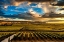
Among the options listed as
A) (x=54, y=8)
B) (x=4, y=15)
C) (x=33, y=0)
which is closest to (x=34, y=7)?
(x=33, y=0)

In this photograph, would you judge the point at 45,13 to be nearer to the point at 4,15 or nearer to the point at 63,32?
the point at 63,32

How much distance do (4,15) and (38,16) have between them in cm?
203

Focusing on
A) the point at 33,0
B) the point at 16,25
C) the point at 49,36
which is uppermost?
the point at 33,0

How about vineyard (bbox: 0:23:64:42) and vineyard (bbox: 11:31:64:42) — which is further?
vineyard (bbox: 0:23:64:42)

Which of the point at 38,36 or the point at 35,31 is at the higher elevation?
the point at 35,31

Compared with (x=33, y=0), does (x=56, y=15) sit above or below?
below

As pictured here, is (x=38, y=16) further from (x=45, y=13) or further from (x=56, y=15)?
(x=56, y=15)

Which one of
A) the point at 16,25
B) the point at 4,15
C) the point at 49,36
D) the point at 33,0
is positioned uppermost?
the point at 33,0

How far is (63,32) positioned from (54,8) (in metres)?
1.56

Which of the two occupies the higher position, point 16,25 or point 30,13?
point 30,13

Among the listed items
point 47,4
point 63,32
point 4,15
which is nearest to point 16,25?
point 4,15

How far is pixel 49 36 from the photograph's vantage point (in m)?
9.79

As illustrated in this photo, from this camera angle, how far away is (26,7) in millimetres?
9836

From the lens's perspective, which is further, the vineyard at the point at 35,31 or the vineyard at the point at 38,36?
the vineyard at the point at 35,31
